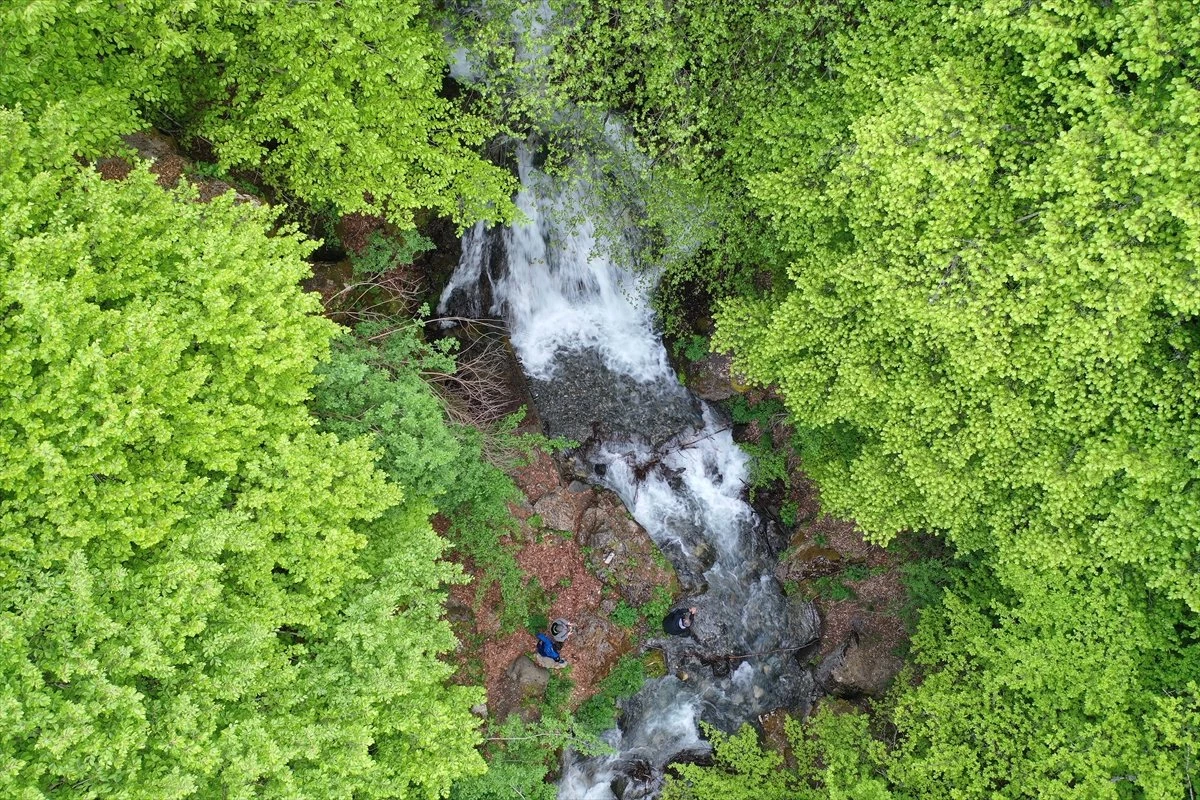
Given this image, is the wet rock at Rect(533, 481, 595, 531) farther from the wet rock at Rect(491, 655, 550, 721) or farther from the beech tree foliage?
the beech tree foliage

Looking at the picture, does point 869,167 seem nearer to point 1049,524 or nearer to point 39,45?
point 1049,524

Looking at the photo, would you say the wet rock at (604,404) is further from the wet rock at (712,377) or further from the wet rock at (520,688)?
the wet rock at (520,688)

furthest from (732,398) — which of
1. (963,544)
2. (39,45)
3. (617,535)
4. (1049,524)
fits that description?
(39,45)

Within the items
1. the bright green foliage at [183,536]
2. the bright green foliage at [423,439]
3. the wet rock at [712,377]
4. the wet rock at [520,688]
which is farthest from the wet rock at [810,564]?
the bright green foliage at [183,536]

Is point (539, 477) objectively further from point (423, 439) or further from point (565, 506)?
point (423, 439)

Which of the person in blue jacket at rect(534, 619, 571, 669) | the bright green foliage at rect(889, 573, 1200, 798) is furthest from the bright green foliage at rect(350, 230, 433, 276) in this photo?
the bright green foliage at rect(889, 573, 1200, 798)

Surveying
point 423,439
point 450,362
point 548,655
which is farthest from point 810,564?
point 423,439
